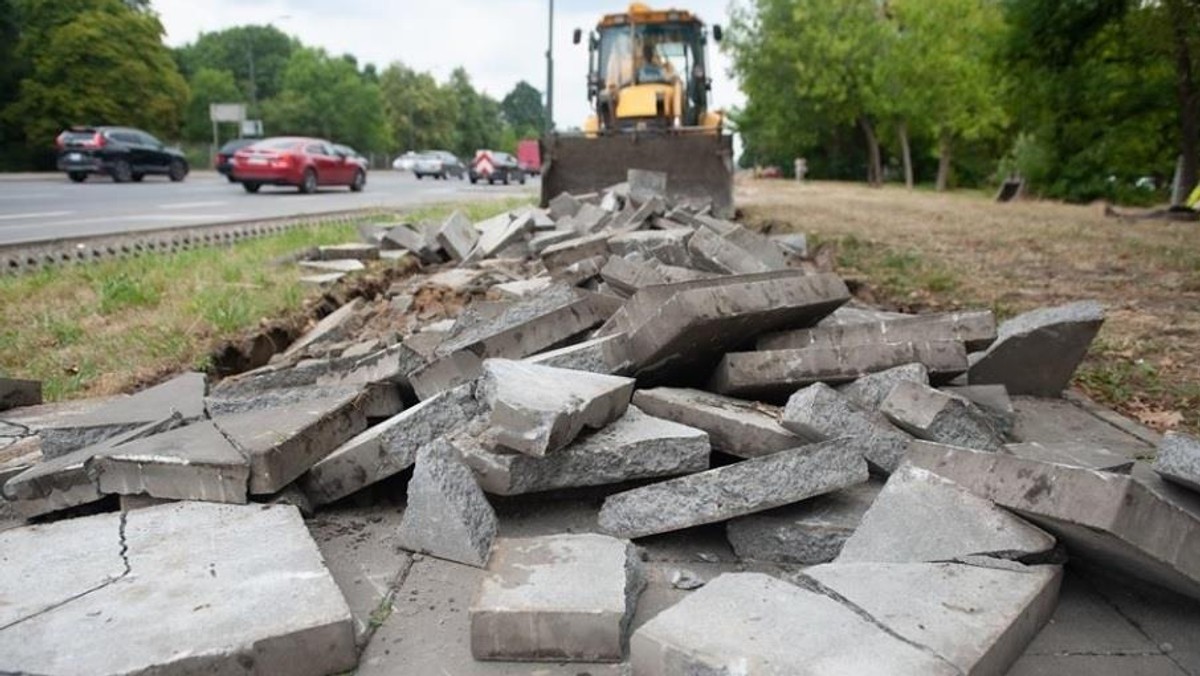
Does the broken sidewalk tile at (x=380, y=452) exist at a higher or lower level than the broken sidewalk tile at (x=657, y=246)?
lower

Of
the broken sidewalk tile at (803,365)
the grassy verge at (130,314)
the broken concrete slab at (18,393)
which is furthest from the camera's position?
the grassy verge at (130,314)

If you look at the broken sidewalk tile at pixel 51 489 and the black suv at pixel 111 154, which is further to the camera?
the black suv at pixel 111 154

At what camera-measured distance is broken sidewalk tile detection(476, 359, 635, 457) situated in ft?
8.27

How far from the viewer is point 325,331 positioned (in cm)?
520

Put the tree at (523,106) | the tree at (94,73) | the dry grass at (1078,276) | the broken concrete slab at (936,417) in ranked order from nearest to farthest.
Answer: the broken concrete slab at (936,417) → the dry grass at (1078,276) → the tree at (94,73) → the tree at (523,106)

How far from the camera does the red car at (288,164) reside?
2064cm

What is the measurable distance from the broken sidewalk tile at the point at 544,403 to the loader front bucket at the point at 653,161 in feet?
32.0

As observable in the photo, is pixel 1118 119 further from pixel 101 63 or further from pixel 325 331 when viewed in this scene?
pixel 101 63

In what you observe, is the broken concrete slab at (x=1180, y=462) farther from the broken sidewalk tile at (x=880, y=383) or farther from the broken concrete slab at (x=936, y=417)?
the broken sidewalk tile at (x=880, y=383)

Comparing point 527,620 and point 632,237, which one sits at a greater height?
point 632,237

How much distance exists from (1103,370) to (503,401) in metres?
3.79

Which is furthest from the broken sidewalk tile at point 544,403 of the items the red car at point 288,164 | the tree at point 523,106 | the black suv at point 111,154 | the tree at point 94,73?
the tree at point 523,106

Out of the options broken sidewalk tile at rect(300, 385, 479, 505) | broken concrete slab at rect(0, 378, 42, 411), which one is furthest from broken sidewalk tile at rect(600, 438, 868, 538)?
broken concrete slab at rect(0, 378, 42, 411)

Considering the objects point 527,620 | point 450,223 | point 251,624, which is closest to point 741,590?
point 527,620
